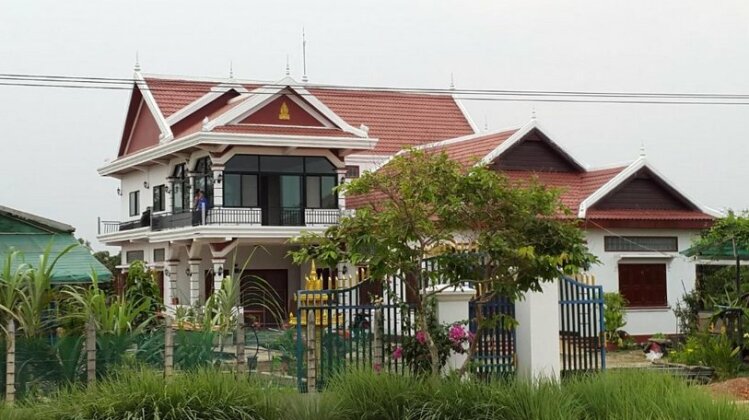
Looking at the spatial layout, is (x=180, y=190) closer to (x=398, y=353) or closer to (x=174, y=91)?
(x=174, y=91)

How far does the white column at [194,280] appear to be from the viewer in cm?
3431

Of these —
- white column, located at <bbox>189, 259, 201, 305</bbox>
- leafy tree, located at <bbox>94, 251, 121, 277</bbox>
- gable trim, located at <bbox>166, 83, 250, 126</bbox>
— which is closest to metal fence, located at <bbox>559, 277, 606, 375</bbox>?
white column, located at <bbox>189, 259, 201, 305</bbox>

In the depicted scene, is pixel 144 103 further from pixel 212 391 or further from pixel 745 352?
pixel 212 391

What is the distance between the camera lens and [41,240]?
1984cm

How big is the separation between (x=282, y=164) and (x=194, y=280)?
470 cm

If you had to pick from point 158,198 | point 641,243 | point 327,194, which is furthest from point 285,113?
point 641,243

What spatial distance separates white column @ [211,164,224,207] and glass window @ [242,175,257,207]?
83 cm

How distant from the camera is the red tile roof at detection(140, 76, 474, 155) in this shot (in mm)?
36906

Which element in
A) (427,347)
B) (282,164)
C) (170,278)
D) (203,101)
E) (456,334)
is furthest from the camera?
(170,278)

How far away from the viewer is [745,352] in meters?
19.8

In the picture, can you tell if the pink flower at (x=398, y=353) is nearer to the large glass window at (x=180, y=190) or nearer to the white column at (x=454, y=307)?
the white column at (x=454, y=307)

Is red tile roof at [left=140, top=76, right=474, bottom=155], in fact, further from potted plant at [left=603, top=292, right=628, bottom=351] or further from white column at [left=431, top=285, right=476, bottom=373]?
white column at [left=431, top=285, right=476, bottom=373]

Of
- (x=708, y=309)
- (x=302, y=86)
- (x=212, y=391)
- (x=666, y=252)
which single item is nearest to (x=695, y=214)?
(x=666, y=252)

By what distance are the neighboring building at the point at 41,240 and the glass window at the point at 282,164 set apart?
13.4 metres
